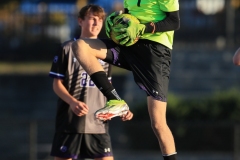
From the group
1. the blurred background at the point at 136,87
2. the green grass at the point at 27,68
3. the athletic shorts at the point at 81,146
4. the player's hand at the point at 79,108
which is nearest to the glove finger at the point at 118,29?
the player's hand at the point at 79,108

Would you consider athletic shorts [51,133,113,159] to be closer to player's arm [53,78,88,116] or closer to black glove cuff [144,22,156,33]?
player's arm [53,78,88,116]

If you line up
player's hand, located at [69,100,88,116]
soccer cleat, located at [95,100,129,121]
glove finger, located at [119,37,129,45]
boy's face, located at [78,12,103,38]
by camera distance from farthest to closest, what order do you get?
boy's face, located at [78,12,103,38] < player's hand, located at [69,100,88,116] < glove finger, located at [119,37,129,45] < soccer cleat, located at [95,100,129,121]

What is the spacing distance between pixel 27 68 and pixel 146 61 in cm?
1383

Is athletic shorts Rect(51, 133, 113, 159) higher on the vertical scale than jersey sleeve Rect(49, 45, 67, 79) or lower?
lower

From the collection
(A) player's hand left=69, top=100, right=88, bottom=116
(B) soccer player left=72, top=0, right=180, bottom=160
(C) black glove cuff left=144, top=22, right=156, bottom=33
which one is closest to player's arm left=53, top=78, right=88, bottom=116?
(A) player's hand left=69, top=100, right=88, bottom=116

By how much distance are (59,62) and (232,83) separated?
9549 millimetres

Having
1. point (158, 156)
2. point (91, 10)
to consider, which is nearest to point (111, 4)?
point (158, 156)

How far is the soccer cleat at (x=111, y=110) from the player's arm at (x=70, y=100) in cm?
67

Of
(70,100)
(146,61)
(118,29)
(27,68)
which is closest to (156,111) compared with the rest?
(146,61)

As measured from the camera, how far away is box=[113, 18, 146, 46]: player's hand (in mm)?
5441

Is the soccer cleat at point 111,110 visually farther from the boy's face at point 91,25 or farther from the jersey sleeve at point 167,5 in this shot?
the boy's face at point 91,25

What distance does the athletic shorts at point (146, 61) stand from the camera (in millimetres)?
5633

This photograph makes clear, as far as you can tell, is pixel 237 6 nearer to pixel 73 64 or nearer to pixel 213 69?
pixel 213 69

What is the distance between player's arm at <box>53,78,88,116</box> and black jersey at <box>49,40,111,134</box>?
8cm
